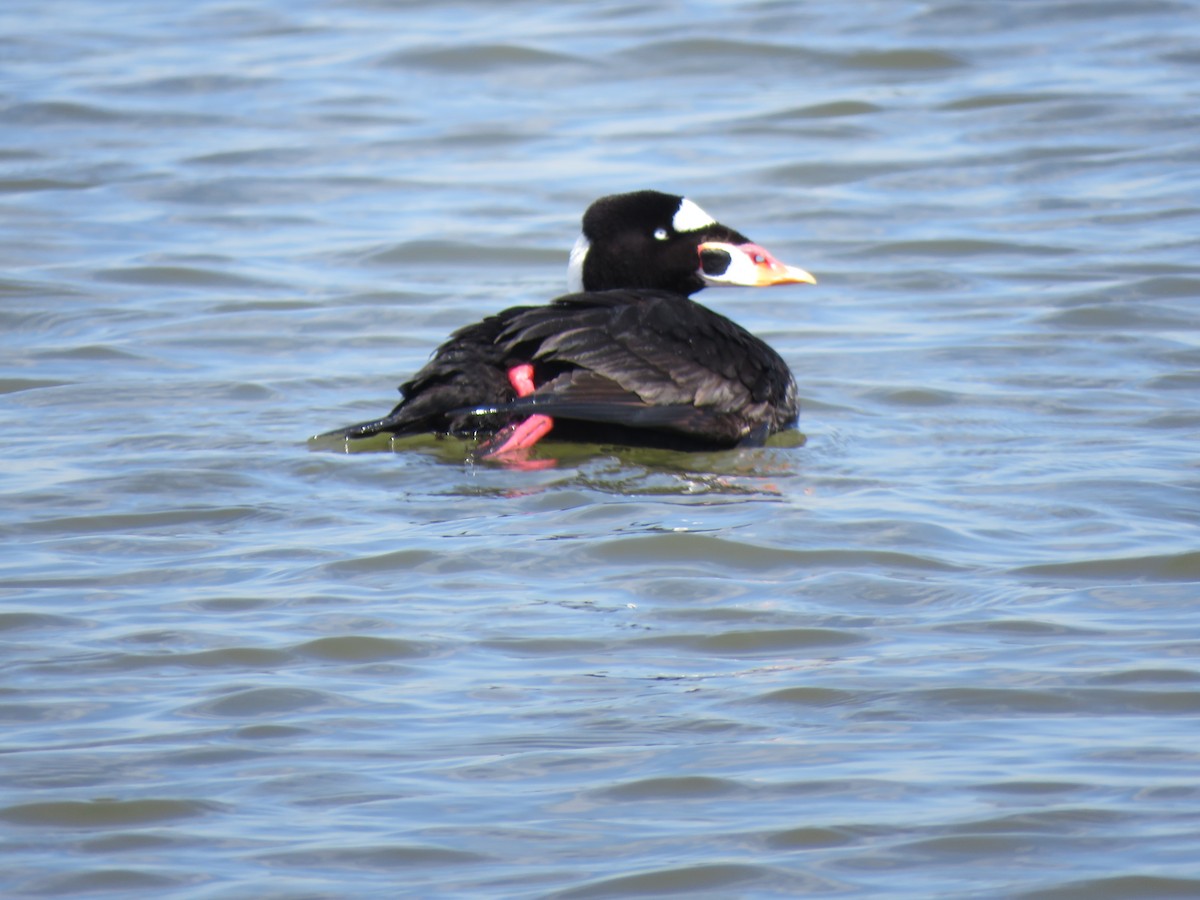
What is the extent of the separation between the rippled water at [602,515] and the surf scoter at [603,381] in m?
0.13

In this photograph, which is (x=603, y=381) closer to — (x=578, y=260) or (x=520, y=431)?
(x=520, y=431)

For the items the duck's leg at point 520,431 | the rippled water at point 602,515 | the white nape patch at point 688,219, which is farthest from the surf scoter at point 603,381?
the white nape patch at point 688,219

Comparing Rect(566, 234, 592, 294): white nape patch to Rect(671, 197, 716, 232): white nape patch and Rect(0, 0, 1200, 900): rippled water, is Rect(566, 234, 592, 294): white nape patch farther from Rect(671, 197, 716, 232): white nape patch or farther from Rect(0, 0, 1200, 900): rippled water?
Rect(0, 0, 1200, 900): rippled water

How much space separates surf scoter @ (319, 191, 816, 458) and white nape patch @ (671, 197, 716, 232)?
0.52 metres

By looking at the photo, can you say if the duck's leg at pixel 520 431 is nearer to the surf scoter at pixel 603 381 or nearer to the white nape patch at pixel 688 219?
the surf scoter at pixel 603 381

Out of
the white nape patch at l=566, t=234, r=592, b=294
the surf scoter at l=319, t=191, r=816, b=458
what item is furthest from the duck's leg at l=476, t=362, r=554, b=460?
the white nape patch at l=566, t=234, r=592, b=294

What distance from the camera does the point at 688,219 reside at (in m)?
7.84

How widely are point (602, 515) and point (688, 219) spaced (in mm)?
1982

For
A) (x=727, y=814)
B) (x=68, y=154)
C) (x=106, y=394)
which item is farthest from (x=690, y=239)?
(x=68, y=154)

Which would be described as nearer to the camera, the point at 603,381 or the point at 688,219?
the point at 603,381

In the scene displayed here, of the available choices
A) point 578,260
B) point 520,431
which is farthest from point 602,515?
point 578,260

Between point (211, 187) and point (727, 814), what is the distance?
8176 millimetres

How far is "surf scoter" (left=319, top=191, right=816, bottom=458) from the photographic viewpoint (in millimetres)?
6754

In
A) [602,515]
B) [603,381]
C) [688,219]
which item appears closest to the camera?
[602,515]
